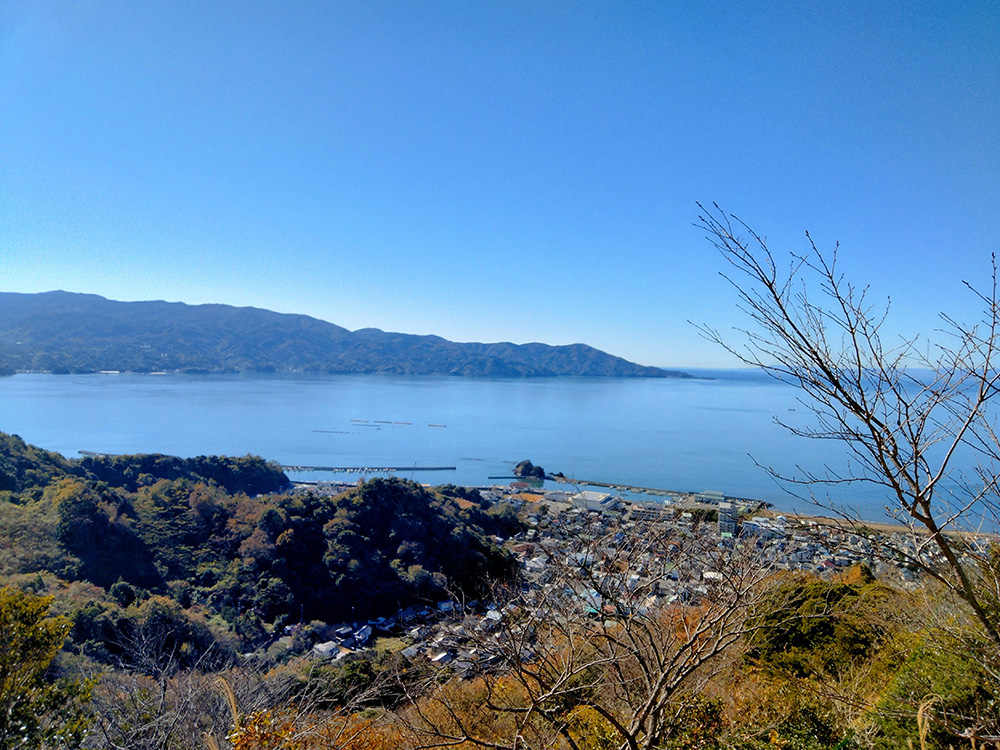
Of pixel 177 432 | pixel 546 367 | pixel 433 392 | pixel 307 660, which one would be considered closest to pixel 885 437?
pixel 307 660

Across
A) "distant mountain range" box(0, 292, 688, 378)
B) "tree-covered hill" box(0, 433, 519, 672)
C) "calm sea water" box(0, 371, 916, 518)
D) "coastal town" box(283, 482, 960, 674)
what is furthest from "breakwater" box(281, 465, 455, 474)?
"distant mountain range" box(0, 292, 688, 378)

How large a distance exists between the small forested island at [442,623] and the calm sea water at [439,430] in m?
6.17

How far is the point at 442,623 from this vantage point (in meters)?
2.43

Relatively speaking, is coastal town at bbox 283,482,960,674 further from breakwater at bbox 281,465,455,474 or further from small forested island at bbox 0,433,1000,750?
breakwater at bbox 281,465,455,474

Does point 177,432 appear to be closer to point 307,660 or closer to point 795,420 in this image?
point 307,660

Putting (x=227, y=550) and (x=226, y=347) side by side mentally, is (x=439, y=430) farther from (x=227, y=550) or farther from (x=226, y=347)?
(x=226, y=347)

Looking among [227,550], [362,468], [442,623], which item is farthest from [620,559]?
[362,468]

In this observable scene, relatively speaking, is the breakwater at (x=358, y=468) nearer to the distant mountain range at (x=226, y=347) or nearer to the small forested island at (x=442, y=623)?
the small forested island at (x=442, y=623)

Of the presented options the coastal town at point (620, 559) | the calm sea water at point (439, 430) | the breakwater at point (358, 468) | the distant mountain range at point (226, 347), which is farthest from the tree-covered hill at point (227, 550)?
the distant mountain range at point (226, 347)

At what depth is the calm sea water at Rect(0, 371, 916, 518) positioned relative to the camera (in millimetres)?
22156

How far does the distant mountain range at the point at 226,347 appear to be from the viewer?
64.4m

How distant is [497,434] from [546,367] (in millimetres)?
62499

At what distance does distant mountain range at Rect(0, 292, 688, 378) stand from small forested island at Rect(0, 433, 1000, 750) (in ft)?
206

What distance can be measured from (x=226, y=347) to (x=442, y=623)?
8996 cm
